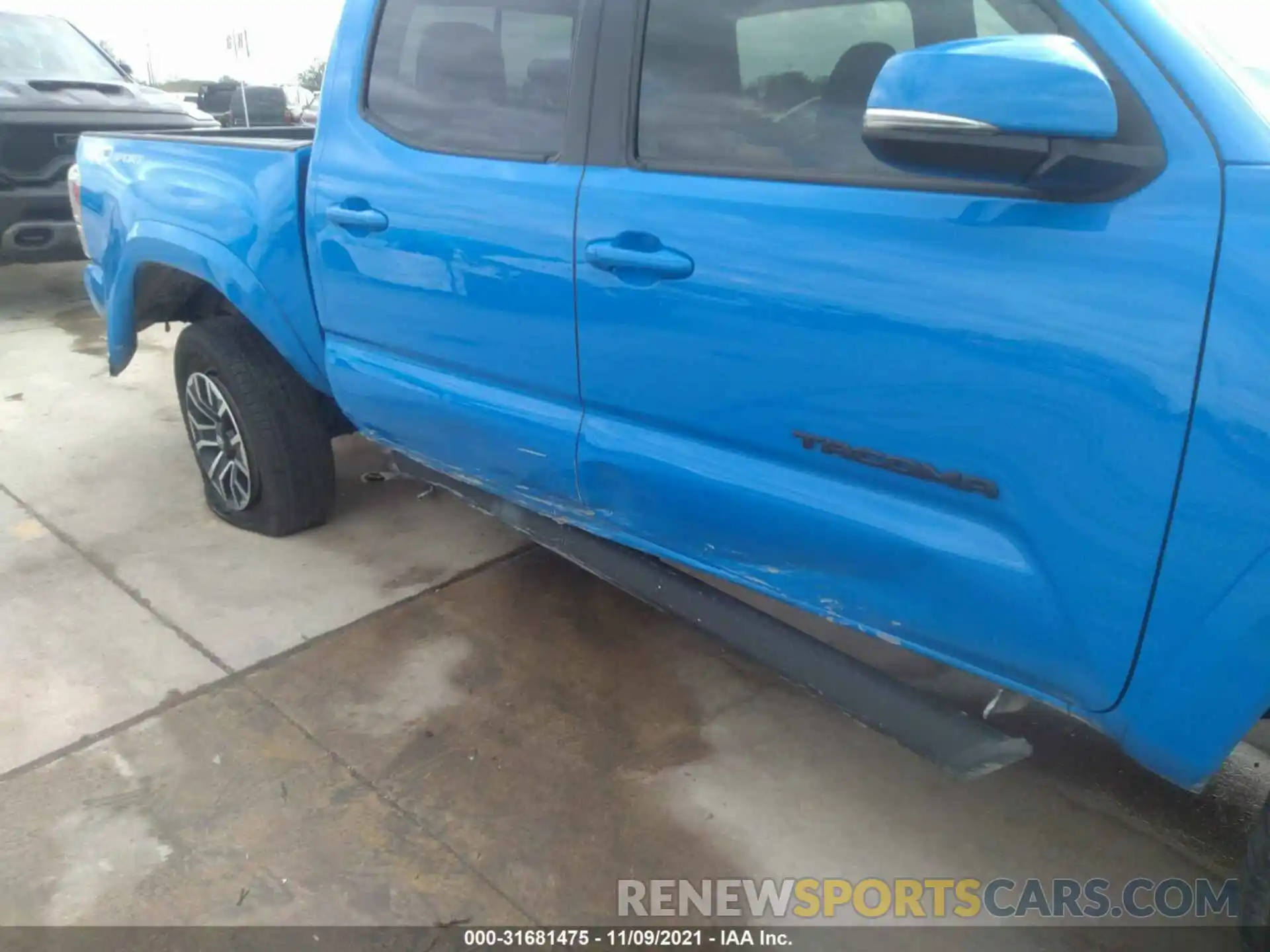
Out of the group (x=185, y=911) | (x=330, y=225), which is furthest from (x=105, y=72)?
(x=185, y=911)

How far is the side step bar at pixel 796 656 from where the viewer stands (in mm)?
1829

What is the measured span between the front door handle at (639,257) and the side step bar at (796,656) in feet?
2.54

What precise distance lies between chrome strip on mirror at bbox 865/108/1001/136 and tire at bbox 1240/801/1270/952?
1.18 meters

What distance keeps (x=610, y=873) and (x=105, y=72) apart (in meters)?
7.72

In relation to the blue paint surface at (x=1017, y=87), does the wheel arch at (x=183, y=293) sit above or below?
below

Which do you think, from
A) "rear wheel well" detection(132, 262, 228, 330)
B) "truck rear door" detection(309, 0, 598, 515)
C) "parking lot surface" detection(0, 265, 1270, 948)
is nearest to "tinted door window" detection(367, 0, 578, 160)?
"truck rear door" detection(309, 0, 598, 515)

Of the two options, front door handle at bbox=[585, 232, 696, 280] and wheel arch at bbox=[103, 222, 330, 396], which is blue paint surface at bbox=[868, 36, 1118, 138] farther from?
wheel arch at bbox=[103, 222, 330, 396]

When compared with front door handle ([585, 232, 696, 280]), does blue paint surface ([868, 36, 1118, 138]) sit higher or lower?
higher

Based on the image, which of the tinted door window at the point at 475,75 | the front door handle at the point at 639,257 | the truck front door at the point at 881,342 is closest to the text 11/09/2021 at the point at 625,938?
the truck front door at the point at 881,342

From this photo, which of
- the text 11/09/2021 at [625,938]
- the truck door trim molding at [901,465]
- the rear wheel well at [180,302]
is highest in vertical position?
the truck door trim molding at [901,465]

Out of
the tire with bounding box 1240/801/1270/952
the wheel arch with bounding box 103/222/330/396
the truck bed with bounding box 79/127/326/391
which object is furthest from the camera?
the wheel arch with bounding box 103/222/330/396

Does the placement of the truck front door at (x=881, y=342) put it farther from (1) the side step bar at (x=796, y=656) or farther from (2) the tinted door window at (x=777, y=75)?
(1) the side step bar at (x=796, y=656)

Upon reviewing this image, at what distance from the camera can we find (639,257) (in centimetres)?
200

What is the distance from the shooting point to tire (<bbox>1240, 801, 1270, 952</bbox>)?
1.61 m
